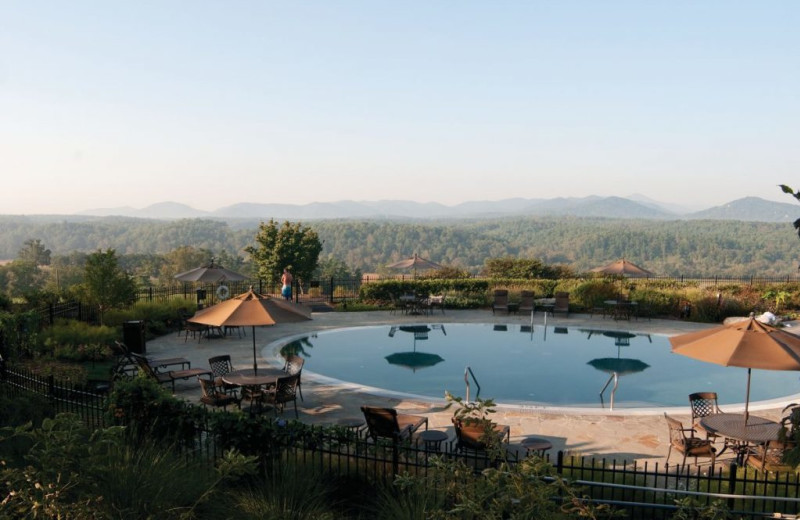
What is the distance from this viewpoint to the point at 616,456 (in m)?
8.43

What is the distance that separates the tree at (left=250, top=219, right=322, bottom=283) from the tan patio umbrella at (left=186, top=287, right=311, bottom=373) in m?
19.5

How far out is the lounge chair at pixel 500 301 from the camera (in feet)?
74.0

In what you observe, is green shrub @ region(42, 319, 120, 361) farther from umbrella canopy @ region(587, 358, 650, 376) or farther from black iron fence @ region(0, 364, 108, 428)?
umbrella canopy @ region(587, 358, 650, 376)

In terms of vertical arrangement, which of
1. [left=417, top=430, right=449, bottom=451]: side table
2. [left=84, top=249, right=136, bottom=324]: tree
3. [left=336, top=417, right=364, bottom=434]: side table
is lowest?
[left=336, top=417, right=364, bottom=434]: side table

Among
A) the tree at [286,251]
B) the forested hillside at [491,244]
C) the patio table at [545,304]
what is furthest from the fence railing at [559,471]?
the forested hillside at [491,244]

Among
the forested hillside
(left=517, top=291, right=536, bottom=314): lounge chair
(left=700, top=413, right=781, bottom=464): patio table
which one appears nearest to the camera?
(left=700, top=413, right=781, bottom=464): patio table

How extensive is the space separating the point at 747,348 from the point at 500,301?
14.8 meters

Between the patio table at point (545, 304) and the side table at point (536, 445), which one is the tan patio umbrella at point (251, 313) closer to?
the side table at point (536, 445)

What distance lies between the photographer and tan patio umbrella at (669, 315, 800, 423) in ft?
25.4

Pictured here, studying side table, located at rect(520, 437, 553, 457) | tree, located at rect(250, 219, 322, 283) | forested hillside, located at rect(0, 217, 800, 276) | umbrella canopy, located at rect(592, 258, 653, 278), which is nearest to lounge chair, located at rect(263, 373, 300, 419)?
side table, located at rect(520, 437, 553, 457)

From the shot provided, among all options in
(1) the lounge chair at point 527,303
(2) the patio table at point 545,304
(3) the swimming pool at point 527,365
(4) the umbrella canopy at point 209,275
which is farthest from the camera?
(2) the patio table at point 545,304

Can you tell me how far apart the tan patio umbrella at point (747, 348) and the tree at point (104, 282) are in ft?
49.2

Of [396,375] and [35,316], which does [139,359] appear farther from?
[396,375]

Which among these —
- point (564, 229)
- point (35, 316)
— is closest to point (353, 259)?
point (564, 229)
